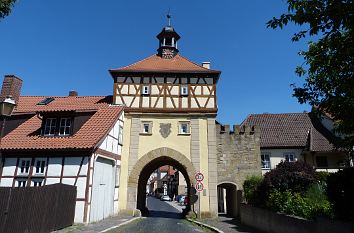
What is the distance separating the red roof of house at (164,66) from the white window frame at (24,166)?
913 centimetres

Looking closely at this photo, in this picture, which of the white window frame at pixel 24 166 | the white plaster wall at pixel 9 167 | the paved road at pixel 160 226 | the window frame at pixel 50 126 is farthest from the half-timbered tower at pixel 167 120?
the white plaster wall at pixel 9 167

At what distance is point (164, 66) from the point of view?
24.5 m

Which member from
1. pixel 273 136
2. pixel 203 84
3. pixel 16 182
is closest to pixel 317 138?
pixel 273 136

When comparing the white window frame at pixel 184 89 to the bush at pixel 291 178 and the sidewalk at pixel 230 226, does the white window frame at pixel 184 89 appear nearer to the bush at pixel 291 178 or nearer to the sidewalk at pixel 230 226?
the sidewalk at pixel 230 226

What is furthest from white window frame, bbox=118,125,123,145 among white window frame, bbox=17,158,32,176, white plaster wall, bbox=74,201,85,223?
white plaster wall, bbox=74,201,85,223

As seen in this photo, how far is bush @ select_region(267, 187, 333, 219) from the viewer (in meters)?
10.1

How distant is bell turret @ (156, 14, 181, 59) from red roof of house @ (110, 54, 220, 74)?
0.49 metres

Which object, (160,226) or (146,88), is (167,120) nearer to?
(146,88)

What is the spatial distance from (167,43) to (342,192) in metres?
21.6

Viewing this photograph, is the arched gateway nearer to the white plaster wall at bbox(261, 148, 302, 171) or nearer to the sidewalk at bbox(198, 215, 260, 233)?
the sidewalk at bbox(198, 215, 260, 233)

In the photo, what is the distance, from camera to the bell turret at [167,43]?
2681cm

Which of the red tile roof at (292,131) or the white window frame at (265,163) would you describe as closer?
the red tile roof at (292,131)

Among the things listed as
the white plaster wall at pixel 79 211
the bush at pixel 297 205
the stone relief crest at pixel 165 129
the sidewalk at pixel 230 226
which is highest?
the stone relief crest at pixel 165 129

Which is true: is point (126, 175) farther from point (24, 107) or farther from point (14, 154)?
point (24, 107)
